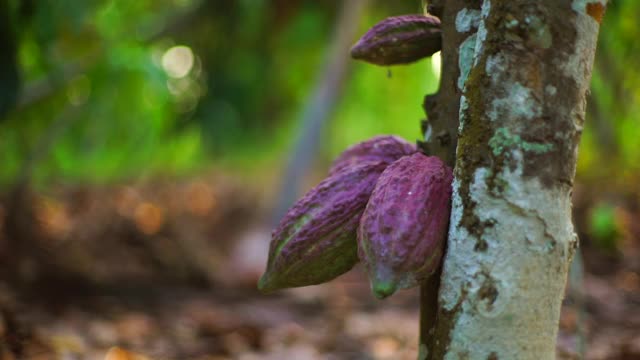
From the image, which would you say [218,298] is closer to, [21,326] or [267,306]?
[267,306]

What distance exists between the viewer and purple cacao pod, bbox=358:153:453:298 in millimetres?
875

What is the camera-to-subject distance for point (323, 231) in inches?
38.8

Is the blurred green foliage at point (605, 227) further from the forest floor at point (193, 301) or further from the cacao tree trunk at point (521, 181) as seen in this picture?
the cacao tree trunk at point (521, 181)

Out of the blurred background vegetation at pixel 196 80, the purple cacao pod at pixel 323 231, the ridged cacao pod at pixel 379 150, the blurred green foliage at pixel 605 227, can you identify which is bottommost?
the blurred green foliage at pixel 605 227

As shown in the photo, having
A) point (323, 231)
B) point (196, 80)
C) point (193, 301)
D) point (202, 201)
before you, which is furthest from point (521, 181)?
point (202, 201)

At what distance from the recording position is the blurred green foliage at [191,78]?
286cm

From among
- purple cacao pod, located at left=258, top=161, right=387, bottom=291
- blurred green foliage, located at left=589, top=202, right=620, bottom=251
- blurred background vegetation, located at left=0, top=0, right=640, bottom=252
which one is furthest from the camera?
blurred green foliage, located at left=589, top=202, right=620, bottom=251

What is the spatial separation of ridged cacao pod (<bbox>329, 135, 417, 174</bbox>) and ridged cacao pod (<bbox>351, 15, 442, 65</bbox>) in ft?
0.38

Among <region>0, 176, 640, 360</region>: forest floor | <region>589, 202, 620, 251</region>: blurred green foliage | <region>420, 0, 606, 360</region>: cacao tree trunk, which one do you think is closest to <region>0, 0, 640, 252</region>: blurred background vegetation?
<region>589, 202, 620, 251</region>: blurred green foliage

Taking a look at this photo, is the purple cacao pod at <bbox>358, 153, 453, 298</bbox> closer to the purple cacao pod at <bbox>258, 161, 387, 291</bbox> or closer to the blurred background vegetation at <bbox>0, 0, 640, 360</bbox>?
the purple cacao pod at <bbox>258, 161, 387, 291</bbox>

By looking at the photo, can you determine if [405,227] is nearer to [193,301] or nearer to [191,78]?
[193,301]

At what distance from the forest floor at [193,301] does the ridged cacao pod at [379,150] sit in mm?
496

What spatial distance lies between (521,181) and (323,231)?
26 cm

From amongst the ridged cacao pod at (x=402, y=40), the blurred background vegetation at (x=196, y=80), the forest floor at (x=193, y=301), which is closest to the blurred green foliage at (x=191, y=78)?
the blurred background vegetation at (x=196, y=80)
